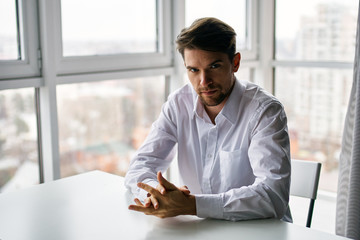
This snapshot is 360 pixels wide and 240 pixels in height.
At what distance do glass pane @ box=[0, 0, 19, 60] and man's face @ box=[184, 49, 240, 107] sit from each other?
2.72 feet

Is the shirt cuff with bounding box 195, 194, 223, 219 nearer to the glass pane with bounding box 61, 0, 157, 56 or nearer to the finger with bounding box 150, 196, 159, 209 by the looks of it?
the finger with bounding box 150, 196, 159, 209

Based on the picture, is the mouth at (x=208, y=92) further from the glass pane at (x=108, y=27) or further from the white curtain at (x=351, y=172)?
the white curtain at (x=351, y=172)

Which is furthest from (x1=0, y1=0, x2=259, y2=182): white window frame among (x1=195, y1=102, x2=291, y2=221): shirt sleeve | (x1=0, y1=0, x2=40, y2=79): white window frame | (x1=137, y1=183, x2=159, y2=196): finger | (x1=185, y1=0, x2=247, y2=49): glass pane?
(x1=195, y1=102, x2=291, y2=221): shirt sleeve

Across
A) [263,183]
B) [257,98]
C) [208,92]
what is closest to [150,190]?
[263,183]

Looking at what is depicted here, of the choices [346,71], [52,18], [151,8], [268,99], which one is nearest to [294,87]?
[346,71]

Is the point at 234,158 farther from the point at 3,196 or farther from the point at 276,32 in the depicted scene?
the point at 276,32

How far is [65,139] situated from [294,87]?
1733mm

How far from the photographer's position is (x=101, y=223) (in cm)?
146

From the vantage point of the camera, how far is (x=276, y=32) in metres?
3.34

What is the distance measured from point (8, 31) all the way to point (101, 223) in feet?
3.51

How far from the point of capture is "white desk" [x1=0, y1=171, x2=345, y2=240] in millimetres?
1350

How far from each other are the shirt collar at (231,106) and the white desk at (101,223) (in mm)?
453

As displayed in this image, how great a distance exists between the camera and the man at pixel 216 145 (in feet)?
4.83

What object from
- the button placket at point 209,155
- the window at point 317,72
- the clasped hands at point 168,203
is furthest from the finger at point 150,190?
the window at point 317,72
